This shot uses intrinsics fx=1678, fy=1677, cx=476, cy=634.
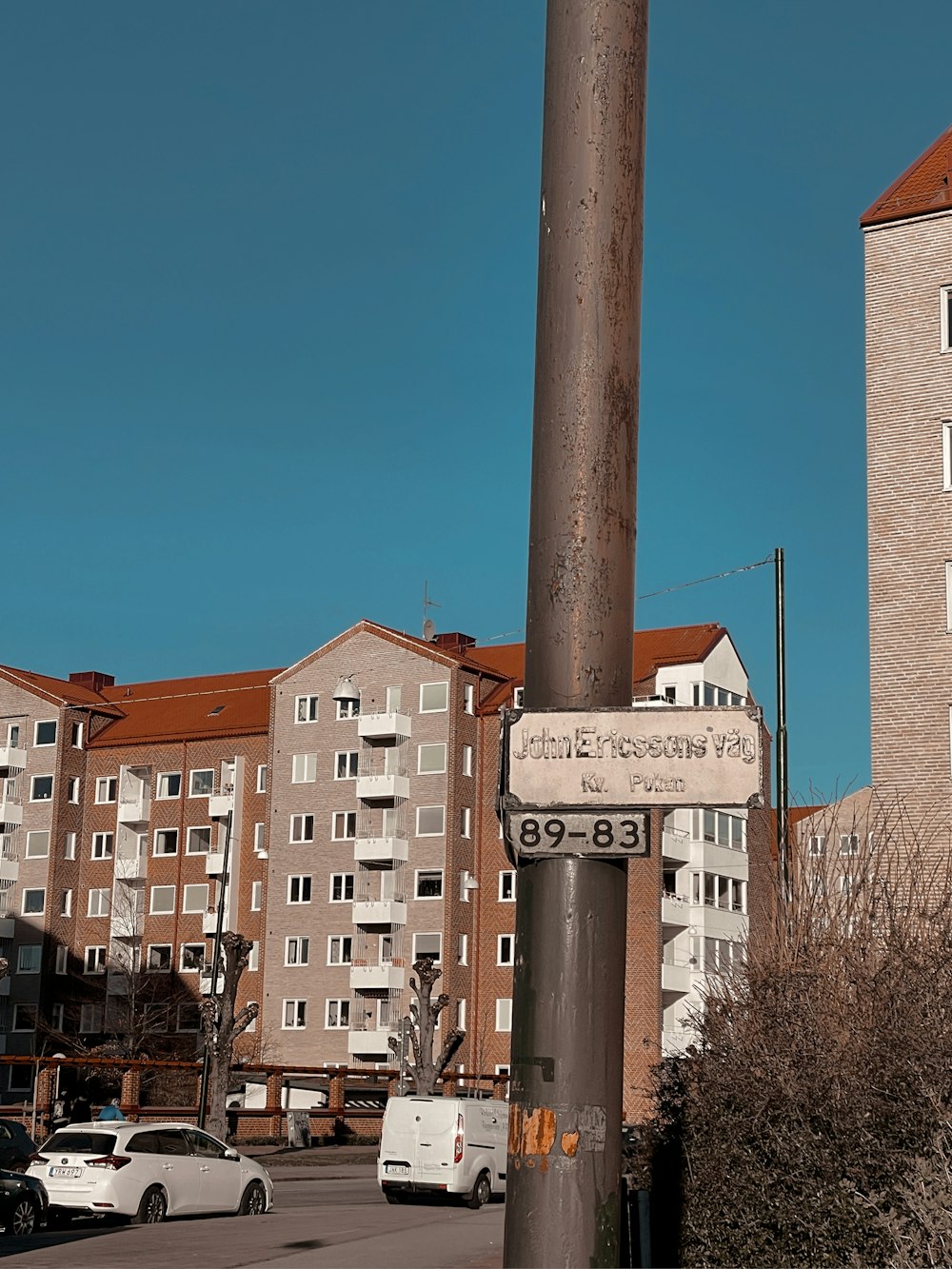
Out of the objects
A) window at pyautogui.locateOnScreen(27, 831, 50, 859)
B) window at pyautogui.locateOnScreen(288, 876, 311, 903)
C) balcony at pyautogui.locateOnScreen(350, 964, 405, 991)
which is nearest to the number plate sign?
balcony at pyautogui.locateOnScreen(350, 964, 405, 991)

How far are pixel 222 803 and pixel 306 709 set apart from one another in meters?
6.66

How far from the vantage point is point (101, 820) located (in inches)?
3406

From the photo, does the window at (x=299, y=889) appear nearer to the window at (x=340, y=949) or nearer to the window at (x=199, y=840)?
the window at (x=340, y=949)

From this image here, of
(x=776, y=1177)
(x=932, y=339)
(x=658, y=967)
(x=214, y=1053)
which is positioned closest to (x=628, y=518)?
(x=776, y=1177)

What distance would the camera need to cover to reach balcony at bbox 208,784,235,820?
81.7 m

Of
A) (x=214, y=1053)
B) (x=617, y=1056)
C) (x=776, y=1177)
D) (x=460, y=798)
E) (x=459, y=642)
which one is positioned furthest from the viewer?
(x=459, y=642)

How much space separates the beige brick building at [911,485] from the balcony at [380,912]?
3896 centimetres

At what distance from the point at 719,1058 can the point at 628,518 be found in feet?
37.7

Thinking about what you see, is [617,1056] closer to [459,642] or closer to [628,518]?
[628,518]

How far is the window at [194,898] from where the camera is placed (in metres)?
81.8

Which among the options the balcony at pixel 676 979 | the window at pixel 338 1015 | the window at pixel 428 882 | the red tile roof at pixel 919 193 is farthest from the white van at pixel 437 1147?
A: the window at pixel 338 1015

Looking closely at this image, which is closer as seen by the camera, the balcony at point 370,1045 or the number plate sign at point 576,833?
the number plate sign at point 576,833

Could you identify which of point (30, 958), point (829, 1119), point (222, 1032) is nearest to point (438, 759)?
point (30, 958)

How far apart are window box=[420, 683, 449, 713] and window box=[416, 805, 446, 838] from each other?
4.42 m
